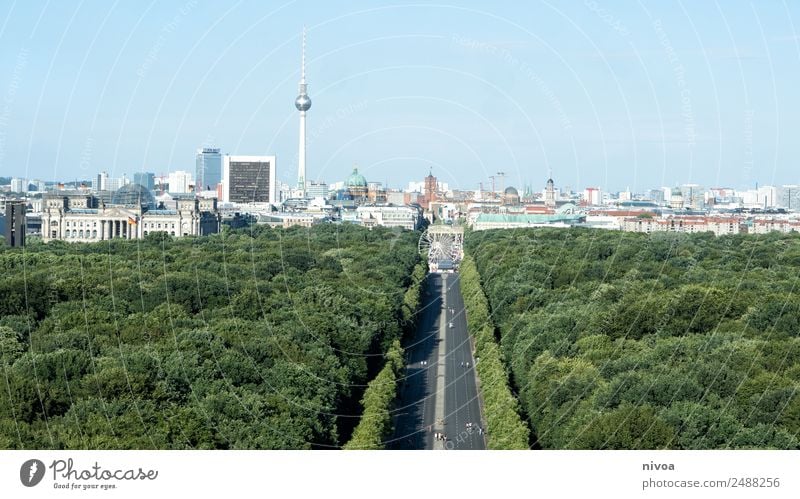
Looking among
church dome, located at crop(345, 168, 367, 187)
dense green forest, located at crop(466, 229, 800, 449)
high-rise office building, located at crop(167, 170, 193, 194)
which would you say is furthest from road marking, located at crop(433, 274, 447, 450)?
high-rise office building, located at crop(167, 170, 193, 194)

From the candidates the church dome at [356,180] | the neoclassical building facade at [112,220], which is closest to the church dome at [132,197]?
the neoclassical building facade at [112,220]

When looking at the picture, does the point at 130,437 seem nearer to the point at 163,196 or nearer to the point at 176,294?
the point at 176,294

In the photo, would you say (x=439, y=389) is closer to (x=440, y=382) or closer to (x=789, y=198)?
A: (x=440, y=382)

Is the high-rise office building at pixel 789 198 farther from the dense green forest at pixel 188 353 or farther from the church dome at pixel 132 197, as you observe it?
the dense green forest at pixel 188 353

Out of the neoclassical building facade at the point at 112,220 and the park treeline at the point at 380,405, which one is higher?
the neoclassical building facade at the point at 112,220
